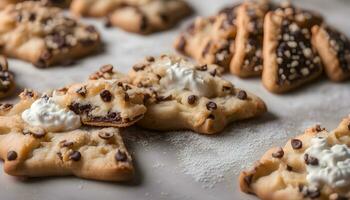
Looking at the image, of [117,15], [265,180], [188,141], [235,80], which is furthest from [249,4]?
[265,180]

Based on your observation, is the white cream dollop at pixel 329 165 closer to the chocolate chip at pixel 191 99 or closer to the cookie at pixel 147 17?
the chocolate chip at pixel 191 99

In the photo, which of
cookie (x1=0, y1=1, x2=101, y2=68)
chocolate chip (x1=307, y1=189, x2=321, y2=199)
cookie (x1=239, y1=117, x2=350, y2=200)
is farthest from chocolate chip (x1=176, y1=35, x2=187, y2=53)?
chocolate chip (x1=307, y1=189, x2=321, y2=199)

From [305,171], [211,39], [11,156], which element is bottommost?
[11,156]

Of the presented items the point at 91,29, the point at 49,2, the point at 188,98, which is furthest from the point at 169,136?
the point at 49,2

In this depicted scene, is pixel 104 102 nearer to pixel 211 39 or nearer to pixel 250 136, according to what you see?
pixel 250 136

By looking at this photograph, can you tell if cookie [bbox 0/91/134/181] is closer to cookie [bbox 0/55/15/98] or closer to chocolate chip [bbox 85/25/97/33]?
cookie [bbox 0/55/15/98]

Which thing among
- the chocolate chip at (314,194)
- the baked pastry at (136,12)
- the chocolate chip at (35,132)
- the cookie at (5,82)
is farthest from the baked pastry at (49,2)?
the chocolate chip at (314,194)
